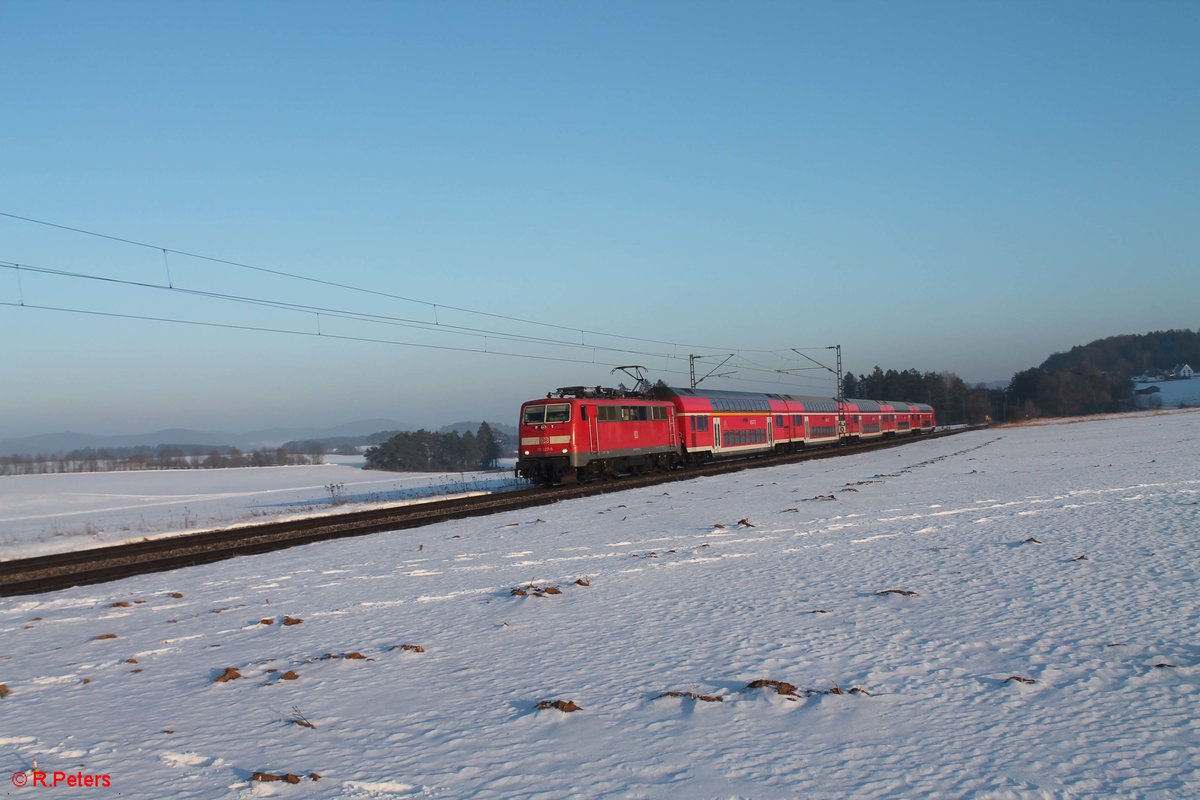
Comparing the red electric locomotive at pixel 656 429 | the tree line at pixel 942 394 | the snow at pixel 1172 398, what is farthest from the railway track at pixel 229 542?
the snow at pixel 1172 398

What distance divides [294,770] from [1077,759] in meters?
5.11

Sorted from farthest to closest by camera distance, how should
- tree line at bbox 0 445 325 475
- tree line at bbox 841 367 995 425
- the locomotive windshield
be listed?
1. tree line at bbox 841 367 995 425
2. tree line at bbox 0 445 325 475
3. the locomotive windshield

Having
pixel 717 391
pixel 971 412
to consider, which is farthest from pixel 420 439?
pixel 971 412

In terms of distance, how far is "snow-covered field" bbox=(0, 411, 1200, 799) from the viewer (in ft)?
17.6

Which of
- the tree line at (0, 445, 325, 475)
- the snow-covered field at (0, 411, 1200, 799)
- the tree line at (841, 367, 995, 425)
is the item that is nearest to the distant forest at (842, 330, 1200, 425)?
the tree line at (841, 367, 995, 425)

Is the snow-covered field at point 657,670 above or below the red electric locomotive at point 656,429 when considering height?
below

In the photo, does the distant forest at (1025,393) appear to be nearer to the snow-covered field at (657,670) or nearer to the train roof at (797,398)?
the train roof at (797,398)

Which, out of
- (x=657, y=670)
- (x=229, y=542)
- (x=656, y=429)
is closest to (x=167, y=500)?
(x=656, y=429)

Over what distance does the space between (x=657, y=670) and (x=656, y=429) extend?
102 feet

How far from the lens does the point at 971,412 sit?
537 ft

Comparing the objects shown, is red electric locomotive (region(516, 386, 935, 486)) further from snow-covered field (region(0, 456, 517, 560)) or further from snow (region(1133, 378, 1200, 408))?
snow (region(1133, 378, 1200, 408))

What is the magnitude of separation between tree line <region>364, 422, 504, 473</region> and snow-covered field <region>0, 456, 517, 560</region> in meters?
37.4

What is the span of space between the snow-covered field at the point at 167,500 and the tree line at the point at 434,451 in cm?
3736

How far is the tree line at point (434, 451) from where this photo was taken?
399ft
